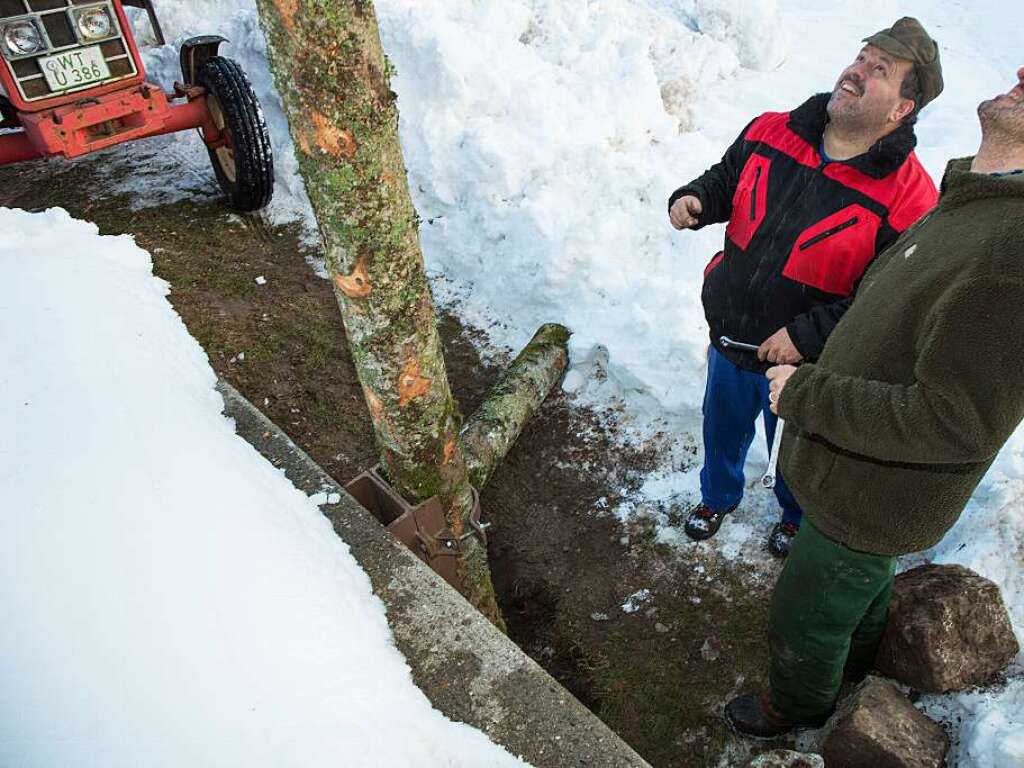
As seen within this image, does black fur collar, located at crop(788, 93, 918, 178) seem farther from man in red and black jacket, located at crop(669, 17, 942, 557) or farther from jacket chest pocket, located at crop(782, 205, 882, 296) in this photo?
jacket chest pocket, located at crop(782, 205, 882, 296)

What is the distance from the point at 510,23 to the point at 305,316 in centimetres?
326

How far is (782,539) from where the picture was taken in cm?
324

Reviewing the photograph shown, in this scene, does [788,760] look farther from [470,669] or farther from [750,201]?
[750,201]

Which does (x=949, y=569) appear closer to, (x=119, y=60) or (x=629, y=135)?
(x=629, y=135)

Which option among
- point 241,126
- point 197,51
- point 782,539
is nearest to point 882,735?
point 782,539

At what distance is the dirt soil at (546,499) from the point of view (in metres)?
2.90

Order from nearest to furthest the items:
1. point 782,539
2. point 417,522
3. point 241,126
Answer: point 417,522 → point 782,539 → point 241,126

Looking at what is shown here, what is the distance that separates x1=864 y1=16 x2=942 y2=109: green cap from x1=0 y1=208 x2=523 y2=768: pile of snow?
2.42 metres

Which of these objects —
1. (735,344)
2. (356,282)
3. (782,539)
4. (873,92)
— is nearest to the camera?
(356,282)

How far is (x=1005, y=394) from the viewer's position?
58.5 inches

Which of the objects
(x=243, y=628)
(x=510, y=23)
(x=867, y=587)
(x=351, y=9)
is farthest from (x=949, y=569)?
(x=510, y=23)

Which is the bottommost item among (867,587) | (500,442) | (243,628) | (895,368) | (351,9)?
(500,442)

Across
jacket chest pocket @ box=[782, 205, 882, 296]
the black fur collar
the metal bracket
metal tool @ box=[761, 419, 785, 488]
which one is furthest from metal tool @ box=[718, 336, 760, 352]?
the metal bracket

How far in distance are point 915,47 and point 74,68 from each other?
16.3 ft
